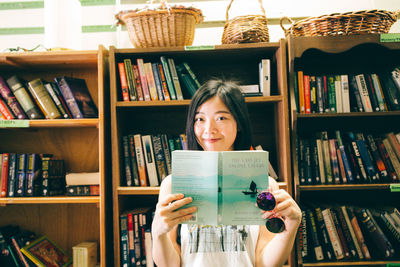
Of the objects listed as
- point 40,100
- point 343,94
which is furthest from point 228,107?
point 40,100

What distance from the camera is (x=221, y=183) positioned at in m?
0.88

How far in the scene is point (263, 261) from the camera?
1.04 m

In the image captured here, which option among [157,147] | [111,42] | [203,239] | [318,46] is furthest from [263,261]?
[111,42]

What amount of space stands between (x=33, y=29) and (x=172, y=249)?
1966 mm

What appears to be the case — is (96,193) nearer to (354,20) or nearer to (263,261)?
(263,261)

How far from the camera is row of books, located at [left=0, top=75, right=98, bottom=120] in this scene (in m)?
1.61

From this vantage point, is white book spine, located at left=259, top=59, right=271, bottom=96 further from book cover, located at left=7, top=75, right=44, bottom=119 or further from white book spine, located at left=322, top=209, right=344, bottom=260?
book cover, located at left=7, top=75, right=44, bottom=119

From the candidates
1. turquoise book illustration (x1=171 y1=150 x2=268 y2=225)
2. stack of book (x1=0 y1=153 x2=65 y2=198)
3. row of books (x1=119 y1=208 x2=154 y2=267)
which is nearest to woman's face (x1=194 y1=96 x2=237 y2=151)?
turquoise book illustration (x1=171 y1=150 x2=268 y2=225)

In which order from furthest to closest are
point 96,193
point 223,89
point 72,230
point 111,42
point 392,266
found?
point 111,42 → point 72,230 → point 96,193 → point 392,266 → point 223,89

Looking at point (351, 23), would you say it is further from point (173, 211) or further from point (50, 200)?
point (50, 200)

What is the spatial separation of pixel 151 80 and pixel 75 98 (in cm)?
48

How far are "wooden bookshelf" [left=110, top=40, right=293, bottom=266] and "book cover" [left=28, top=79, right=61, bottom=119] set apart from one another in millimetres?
398

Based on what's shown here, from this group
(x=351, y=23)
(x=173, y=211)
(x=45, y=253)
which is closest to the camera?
(x=173, y=211)

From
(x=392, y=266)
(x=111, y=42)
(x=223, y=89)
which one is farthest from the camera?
(x=111, y=42)
